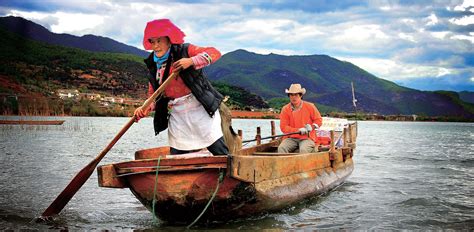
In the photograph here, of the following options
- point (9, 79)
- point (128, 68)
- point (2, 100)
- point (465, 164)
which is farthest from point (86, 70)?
point (465, 164)

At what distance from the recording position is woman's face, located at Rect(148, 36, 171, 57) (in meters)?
6.47

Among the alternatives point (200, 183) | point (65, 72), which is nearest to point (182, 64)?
point (200, 183)

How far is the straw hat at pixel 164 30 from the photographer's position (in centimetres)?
630

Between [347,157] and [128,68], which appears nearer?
[347,157]

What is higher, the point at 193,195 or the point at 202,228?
the point at 193,195

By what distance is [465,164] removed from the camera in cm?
1891

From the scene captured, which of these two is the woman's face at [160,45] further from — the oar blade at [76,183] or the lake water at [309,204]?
the lake water at [309,204]

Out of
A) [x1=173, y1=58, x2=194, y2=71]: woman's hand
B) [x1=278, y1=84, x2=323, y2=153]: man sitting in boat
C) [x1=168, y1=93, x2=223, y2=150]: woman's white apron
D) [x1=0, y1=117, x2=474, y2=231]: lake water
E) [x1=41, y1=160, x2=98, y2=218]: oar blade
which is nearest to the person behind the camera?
[x1=173, y1=58, x2=194, y2=71]: woman's hand

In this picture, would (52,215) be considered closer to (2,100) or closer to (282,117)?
(282,117)

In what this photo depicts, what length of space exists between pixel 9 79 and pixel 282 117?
69.6m

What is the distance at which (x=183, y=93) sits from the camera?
6648 millimetres

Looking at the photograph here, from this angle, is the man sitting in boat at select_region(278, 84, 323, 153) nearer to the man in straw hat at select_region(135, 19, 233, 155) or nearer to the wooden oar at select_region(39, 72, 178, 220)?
the man in straw hat at select_region(135, 19, 233, 155)

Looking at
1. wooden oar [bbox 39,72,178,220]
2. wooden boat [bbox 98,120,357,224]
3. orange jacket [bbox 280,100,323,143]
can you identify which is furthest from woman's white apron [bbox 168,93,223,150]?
orange jacket [bbox 280,100,323,143]

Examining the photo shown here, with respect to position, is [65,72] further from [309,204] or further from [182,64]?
[182,64]
